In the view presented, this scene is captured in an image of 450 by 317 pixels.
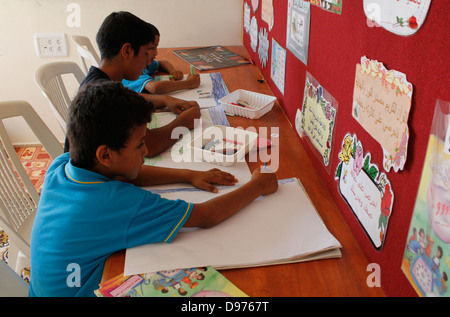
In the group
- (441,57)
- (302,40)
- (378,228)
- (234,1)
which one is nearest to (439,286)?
(378,228)

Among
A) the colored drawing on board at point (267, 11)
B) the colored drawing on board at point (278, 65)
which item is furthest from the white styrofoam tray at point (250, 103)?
the colored drawing on board at point (267, 11)

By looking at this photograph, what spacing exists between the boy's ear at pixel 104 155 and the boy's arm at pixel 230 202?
0.20 meters

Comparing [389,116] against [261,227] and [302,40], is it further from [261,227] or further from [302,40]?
[302,40]

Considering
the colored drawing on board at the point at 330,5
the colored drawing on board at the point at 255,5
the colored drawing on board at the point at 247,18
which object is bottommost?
the colored drawing on board at the point at 247,18

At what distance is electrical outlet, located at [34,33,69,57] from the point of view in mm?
2441

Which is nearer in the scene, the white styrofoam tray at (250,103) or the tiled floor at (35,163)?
the white styrofoam tray at (250,103)

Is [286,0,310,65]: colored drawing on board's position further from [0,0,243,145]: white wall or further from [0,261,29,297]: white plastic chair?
[0,0,243,145]: white wall

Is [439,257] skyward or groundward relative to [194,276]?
skyward

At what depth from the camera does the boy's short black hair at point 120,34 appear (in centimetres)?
134

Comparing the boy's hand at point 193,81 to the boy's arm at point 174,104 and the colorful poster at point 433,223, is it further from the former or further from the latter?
the colorful poster at point 433,223

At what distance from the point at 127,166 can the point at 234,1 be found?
6.18 ft

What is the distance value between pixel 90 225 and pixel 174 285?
21 cm

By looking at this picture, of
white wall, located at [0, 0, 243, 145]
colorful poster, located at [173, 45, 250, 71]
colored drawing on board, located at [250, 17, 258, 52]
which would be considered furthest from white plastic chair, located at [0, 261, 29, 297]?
white wall, located at [0, 0, 243, 145]

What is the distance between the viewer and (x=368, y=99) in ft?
2.18
